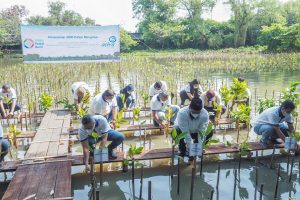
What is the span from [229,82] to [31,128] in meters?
10.3

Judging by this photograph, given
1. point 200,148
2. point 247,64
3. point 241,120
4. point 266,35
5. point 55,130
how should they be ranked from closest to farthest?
point 200,148, point 55,130, point 241,120, point 247,64, point 266,35

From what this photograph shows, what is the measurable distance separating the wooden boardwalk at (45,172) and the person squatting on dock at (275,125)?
3.50 metres

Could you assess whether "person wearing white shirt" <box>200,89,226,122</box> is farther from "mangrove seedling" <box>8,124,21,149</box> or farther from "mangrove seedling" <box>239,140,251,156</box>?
"mangrove seedling" <box>8,124,21,149</box>

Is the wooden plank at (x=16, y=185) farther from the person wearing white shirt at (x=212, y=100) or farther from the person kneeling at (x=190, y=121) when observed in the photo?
the person wearing white shirt at (x=212, y=100)

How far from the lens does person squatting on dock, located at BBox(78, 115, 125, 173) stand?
15.5 feet

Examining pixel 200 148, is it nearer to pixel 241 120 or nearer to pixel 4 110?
pixel 241 120

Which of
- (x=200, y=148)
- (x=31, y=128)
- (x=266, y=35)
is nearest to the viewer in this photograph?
(x=200, y=148)

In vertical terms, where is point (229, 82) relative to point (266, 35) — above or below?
below

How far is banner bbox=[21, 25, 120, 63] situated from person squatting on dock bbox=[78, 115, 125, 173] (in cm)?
372

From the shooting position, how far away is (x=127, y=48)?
1419 inches

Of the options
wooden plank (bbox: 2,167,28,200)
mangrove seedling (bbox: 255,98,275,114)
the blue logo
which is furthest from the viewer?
the blue logo

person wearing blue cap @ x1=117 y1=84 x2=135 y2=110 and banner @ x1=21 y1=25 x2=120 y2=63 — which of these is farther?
person wearing blue cap @ x1=117 y1=84 x2=135 y2=110

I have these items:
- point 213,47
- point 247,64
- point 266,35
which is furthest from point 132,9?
point 247,64

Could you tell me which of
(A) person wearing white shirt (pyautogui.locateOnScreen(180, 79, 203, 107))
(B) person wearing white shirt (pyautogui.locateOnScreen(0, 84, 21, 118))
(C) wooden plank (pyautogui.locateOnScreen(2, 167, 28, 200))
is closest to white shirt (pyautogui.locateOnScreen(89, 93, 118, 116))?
(C) wooden plank (pyautogui.locateOnScreen(2, 167, 28, 200))
